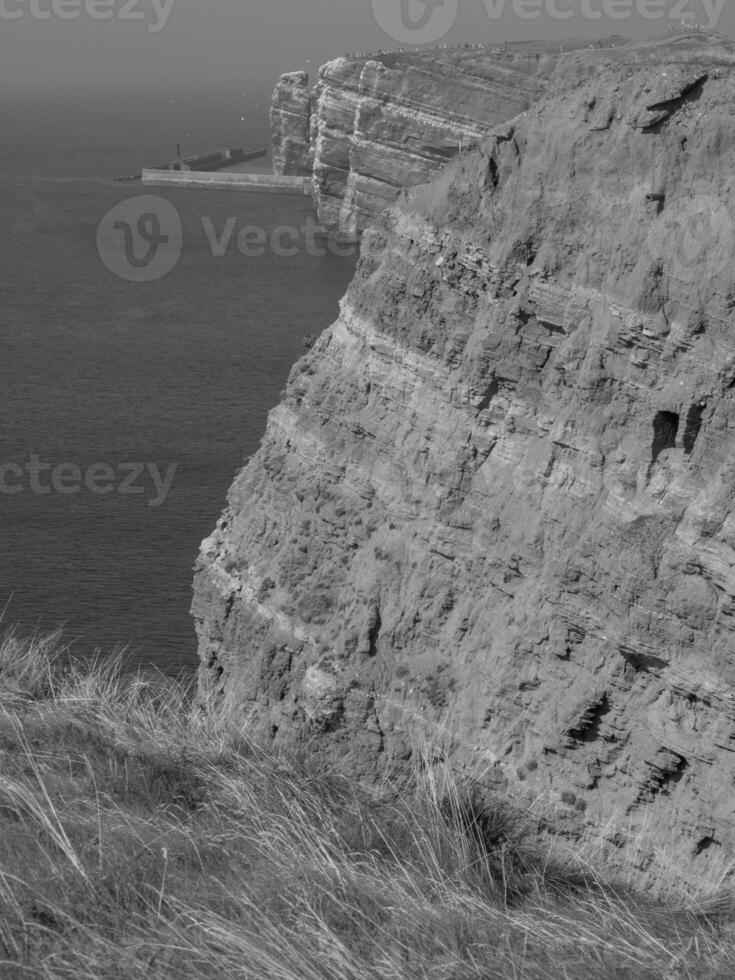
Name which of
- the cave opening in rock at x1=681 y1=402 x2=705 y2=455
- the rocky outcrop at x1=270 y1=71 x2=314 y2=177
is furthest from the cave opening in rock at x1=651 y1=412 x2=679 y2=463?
the rocky outcrop at x1=270 y1=71 x2=314 y2=177

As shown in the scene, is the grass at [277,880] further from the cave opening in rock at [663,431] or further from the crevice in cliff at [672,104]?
the crevice in cliff at [672,104]

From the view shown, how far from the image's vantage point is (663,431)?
55.5 feet

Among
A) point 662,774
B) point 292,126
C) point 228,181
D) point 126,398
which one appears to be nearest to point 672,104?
point 662,774

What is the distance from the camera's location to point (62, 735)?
13234mm

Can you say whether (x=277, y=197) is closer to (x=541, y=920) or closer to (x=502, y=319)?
(x=502, y=319)

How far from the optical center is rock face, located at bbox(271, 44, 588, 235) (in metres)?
102

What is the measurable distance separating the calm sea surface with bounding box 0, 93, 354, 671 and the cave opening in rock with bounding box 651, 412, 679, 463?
1913 cm

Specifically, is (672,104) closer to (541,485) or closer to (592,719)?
(541,485)

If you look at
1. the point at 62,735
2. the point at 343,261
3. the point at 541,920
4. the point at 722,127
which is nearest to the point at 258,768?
the point at 62,735

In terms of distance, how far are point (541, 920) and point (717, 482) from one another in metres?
7.82

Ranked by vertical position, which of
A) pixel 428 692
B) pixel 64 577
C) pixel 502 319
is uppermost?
pixel 502 319

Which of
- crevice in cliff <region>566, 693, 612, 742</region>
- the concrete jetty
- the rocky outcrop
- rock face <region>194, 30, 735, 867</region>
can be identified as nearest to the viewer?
rock face <region>194, 30, 735, 867</region>

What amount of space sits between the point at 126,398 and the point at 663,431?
50.9 m

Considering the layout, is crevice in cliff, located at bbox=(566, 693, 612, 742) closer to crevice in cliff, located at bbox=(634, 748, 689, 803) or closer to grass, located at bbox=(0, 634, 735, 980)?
crevice in cliff, located at bbox=(634, 748, 689, 803)
